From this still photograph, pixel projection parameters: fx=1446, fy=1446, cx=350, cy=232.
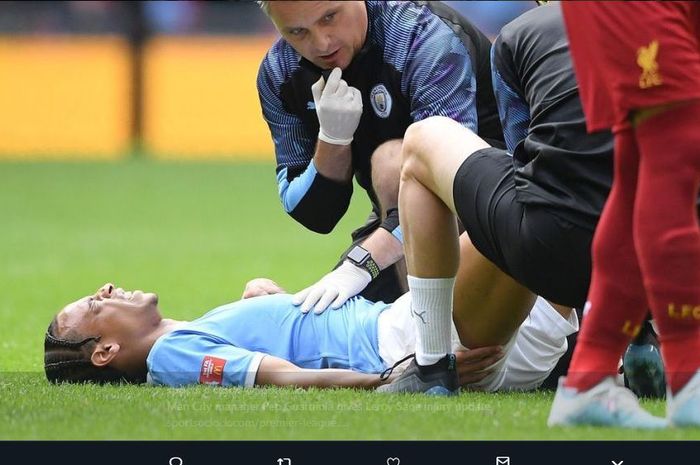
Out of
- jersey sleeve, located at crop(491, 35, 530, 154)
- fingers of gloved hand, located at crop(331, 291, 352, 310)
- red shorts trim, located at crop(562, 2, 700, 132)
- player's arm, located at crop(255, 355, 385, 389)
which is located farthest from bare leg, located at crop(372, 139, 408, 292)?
red shorts trim, located at crop(562, 2, 700, 132)

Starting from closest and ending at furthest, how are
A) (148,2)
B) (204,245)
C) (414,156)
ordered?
(414,156) → (204,245) → (148,2)

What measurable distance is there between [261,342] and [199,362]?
269 mm

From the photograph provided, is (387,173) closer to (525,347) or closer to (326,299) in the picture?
(326,299)

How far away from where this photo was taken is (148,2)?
17156mm

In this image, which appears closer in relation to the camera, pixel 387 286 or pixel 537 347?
pixel 537 347

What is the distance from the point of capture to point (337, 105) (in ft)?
17.0

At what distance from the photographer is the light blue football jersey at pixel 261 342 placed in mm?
4598

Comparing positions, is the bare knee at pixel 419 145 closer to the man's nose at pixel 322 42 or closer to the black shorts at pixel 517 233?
the black shorts at pixel 517 233

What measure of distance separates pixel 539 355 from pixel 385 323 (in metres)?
0.52

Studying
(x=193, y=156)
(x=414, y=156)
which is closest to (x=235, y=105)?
(x=193, y=156)

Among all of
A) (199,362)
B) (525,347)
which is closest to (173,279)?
(199,362)

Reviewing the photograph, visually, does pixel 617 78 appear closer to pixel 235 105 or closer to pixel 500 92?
pixel 500 92

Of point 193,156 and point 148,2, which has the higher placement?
point 148,2

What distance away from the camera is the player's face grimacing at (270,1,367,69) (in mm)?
4539
